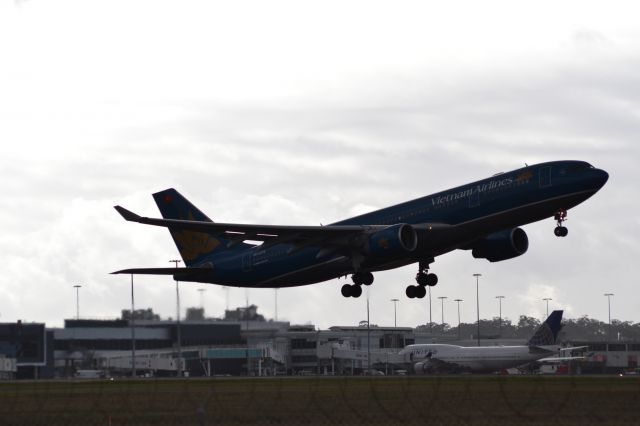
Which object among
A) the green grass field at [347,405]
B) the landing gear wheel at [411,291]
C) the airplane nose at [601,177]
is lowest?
the green grass field at [347,405]

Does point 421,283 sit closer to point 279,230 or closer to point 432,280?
point 432,280

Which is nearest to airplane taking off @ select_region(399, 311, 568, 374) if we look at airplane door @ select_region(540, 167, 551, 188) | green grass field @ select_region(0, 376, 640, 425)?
airplane door @ select_region(540, 167, 551, 188)

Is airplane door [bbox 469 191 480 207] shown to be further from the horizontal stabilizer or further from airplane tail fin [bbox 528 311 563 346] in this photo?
airplane tail fin [bbox 528 311 563 346]

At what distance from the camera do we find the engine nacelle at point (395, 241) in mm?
59594

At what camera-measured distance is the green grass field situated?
1164 inches

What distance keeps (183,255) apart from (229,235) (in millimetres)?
12713

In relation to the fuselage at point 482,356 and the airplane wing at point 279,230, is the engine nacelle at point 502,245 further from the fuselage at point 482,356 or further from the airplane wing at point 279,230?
the fuselage at point 482,356

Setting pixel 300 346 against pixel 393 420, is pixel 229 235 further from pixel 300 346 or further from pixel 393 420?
pixel 300 346

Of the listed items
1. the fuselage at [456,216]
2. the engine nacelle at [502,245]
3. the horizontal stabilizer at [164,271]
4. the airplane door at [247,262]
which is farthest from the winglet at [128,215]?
the engine nacelle at [502,245]

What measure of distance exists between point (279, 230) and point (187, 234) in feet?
47.7

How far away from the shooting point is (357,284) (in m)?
66.4

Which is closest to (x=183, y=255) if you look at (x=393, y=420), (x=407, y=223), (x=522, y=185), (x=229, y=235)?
(x=229, y=235)

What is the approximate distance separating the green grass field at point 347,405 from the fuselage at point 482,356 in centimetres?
4408

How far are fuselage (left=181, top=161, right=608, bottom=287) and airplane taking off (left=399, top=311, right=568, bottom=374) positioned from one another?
96.2 feet
